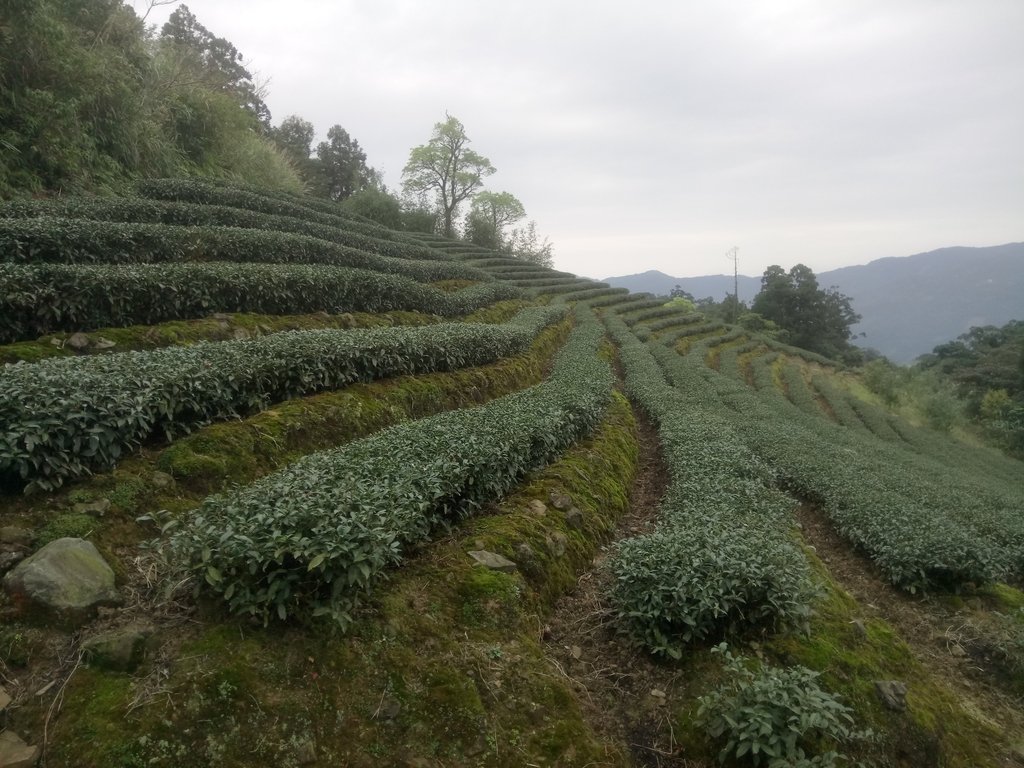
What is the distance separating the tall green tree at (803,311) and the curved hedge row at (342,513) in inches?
2488

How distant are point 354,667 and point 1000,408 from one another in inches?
2016

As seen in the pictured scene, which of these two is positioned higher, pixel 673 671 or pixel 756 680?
pixel 756 680

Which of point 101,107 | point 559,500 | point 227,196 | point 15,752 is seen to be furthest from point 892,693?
point 227,196

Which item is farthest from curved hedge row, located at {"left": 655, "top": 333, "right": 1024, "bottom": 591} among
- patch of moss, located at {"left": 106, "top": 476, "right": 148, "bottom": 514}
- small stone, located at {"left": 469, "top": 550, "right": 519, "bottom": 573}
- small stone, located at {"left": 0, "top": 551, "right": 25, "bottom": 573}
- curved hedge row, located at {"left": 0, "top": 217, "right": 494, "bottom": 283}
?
curved hedge row, located at {"left": 0, "top": 217, "right": 494, "bottom": 283}

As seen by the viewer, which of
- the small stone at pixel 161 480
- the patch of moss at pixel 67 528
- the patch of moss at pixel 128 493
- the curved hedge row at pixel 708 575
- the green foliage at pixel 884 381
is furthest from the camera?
the green foliage at pixel 884 381

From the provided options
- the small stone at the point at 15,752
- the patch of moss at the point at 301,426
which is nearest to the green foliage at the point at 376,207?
the patch of moss at the point at 301,426

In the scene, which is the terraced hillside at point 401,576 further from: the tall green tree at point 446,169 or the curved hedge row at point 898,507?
the tall green tree at point 446,169

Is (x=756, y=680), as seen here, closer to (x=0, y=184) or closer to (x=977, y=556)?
(x=977, y=556)

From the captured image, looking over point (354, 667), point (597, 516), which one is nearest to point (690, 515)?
point (597, 516)

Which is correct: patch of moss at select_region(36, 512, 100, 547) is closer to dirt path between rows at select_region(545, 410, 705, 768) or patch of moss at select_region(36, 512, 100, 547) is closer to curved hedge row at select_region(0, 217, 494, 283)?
dirt path between rows at select_region(545, 410, 705, 768)

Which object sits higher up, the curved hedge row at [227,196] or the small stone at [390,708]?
the curved hedge row at [227,196]

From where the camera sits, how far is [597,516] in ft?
23.4

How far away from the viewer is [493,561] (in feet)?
16.1

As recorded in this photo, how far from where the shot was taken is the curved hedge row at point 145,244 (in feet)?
30.7
